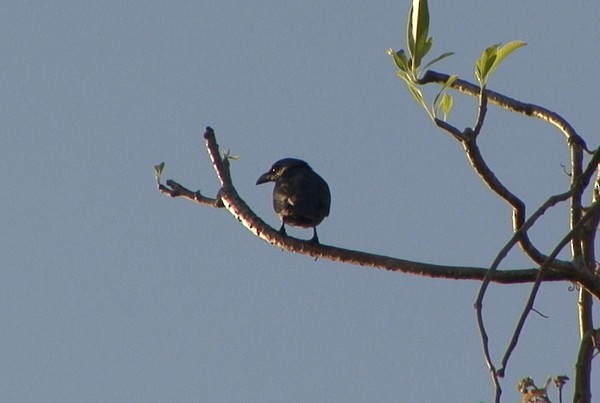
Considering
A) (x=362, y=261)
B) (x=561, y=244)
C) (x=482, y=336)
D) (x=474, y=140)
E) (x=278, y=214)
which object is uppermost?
(x=278, y=214)

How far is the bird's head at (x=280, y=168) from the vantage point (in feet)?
34.4

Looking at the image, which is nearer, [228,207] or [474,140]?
[474,140]

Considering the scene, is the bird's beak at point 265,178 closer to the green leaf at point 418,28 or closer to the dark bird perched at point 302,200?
the dark bird perched at point 302,200

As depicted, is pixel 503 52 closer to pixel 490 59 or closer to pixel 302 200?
pixel 490 59

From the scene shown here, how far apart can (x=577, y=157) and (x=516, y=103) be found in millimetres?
712

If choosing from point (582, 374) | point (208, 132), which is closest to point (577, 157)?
point (582, 374)

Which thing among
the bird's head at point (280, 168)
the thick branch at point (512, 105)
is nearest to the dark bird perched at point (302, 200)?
the bird's head at point (280, 168)

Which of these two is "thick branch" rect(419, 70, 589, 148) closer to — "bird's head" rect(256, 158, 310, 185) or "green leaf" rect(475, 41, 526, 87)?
"green leaf" rect(475, 41, 526, 87)

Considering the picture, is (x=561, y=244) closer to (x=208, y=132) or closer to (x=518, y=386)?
(x=518, y=386)

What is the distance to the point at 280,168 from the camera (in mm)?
10773

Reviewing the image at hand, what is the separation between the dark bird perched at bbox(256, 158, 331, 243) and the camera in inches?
357

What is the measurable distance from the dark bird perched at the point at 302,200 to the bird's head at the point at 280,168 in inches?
24.8

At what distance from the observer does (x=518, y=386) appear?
450cm

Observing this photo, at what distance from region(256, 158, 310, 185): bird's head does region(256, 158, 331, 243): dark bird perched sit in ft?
2.07
